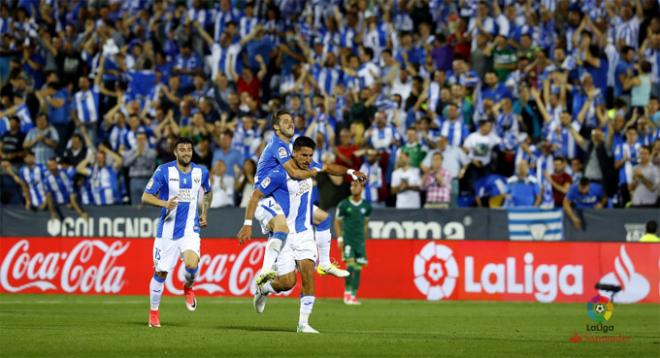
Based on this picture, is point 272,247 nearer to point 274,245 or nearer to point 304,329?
point 274,245

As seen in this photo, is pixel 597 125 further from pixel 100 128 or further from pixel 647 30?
pixel 100 128

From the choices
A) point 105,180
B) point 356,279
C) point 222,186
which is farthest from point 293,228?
point 105,180

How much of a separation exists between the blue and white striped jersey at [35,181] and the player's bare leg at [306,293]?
557 inches

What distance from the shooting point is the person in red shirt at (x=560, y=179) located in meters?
26.8

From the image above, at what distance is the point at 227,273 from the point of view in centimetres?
2738

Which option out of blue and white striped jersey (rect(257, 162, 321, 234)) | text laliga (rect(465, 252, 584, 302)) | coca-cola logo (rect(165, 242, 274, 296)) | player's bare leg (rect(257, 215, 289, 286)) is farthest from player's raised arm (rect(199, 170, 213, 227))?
text laliga (rect(465, 252, 584, 302))

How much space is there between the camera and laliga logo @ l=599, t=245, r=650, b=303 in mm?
25562

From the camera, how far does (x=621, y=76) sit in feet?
93.3

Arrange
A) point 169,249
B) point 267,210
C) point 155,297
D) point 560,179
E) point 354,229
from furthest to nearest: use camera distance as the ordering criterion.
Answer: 1. point 560,179
2. point 354,229
3. point 169,249
4. point 155,297
5. point 267,210

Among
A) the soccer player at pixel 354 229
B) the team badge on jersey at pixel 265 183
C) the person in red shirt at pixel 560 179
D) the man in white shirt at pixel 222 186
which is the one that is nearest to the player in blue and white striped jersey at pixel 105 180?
the man in white shirt at pixel 222 186

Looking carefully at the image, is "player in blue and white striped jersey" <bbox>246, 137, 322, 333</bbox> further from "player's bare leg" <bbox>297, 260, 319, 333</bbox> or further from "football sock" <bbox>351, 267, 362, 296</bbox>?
"football sock" <bbox>351, 267, 362, 296</bbox>

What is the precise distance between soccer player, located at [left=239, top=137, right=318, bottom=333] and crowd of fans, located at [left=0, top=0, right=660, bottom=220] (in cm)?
1053

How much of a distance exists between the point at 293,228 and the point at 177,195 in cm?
278

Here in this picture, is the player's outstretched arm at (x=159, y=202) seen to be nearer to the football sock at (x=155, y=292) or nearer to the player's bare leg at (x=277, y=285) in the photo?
the football sock at (x=155, y=292)
